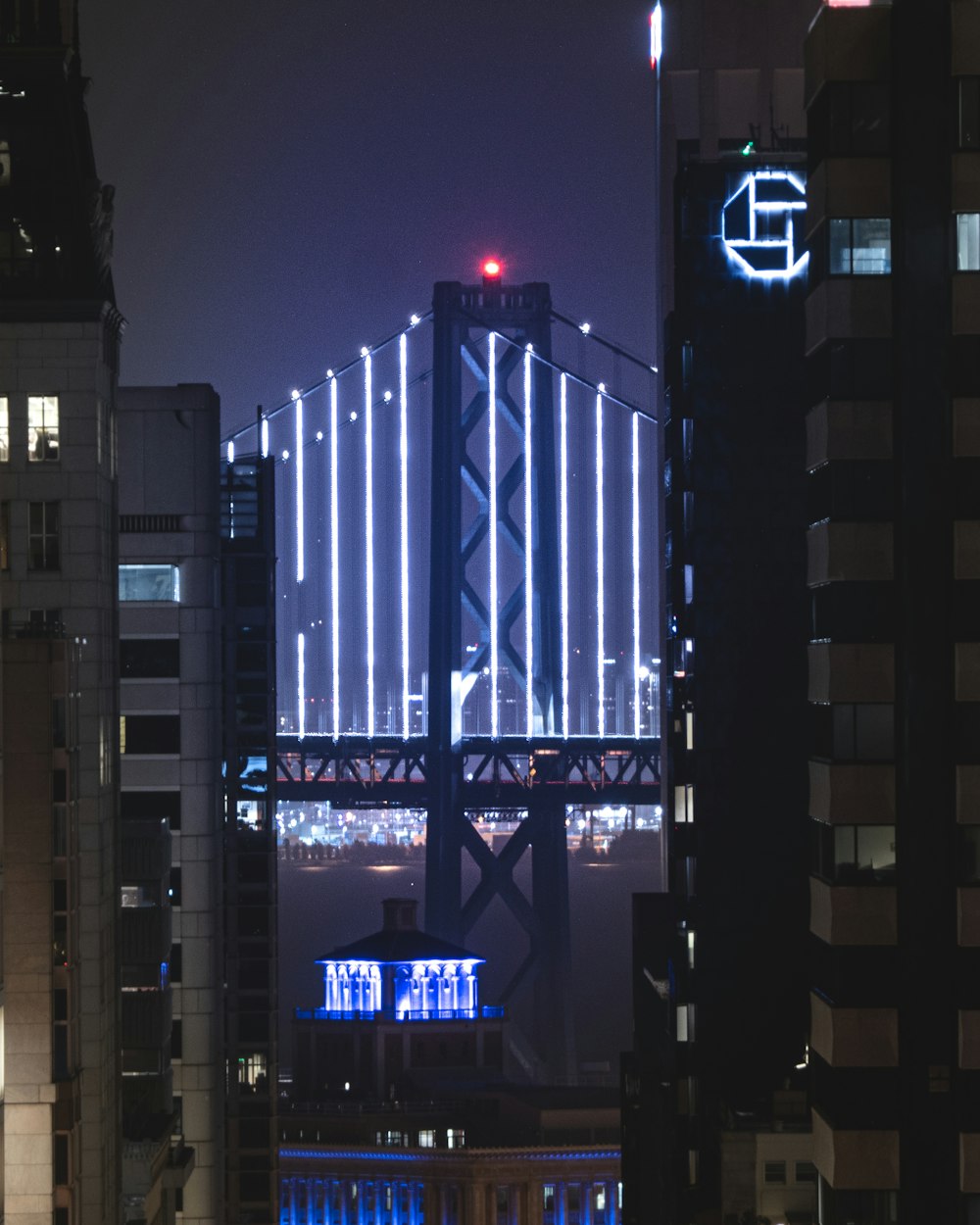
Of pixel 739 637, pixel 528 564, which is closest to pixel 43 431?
pixel 739 637

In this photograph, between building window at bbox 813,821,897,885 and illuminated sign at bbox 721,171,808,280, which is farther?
illuminated sign at bbox 721,171,808,280

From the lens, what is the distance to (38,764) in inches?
502

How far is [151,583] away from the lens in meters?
20.6

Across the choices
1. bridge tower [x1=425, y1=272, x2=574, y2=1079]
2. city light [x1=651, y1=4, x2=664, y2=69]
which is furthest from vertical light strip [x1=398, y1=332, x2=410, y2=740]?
city light [x1=651, y1=4, x2=664, y2=69]

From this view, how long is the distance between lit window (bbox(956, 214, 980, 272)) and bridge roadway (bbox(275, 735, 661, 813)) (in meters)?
27.5

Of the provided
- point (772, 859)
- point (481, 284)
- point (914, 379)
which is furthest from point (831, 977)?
point (481, 284)

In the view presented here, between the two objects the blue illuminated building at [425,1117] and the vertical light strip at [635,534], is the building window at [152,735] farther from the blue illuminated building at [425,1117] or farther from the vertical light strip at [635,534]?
the blue illuminated building at [425,1117]

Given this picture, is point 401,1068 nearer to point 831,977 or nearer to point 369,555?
point 369,555

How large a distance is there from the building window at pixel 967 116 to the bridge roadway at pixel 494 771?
90.6 feet

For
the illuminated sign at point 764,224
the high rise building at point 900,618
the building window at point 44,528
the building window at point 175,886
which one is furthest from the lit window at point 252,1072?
the high rise building at point 900,618

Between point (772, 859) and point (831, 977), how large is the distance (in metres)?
9.00

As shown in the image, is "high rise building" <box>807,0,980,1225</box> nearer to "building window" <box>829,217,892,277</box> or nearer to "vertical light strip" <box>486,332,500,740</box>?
"building window" <box>829,217,892,277</box>

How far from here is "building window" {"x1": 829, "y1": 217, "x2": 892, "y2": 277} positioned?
35.2 ft

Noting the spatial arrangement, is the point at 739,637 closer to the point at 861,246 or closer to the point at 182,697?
the point at 182,697
